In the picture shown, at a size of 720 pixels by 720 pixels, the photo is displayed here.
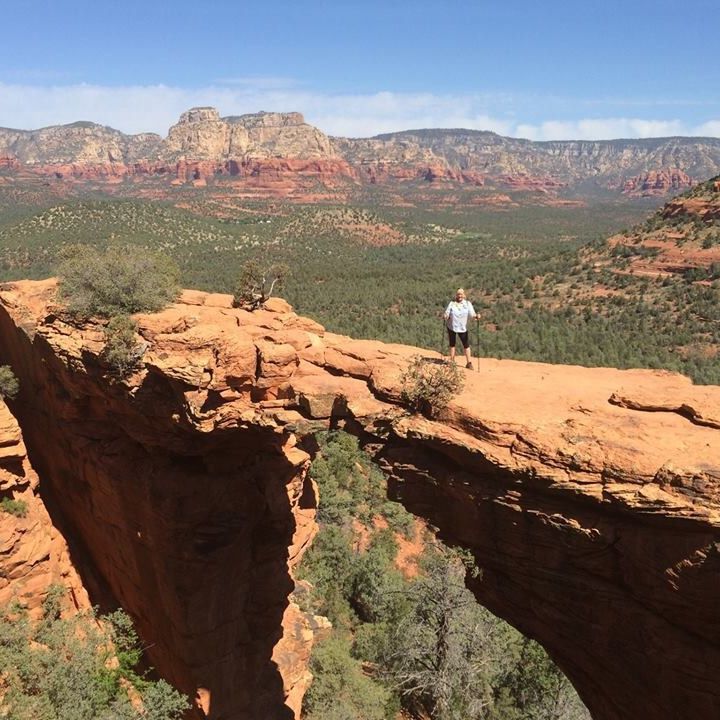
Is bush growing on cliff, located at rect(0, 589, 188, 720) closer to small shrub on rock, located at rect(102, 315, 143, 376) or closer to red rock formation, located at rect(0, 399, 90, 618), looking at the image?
red rock formation, located at rect(0, 399, 90, 618)

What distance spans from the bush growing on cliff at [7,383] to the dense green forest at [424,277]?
20.3 feet

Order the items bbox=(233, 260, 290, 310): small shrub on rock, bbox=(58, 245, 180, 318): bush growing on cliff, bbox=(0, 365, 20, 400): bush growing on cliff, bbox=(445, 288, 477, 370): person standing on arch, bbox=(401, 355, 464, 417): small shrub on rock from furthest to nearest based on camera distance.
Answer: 1. bbox=(233, 260, 290, 310): small shrub on rock
2. bbox=(0, 365, 20, 400): bush growing on cliff
3. bbox=(58, 245, 180, 318): bush growing on cliff
4. bbox=(445, 288, 477, 370): person standing on arch
5. bbox=(401, 355, 464, 417): small shrub on rock

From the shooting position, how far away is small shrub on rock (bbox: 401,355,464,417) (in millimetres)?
10414

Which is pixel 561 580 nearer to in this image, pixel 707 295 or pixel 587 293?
pixel 707 295

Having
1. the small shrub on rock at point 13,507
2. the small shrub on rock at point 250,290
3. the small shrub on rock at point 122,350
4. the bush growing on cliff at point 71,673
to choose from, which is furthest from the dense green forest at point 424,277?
the bush growing on cliff at point 71,673

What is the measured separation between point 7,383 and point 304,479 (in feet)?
31.3

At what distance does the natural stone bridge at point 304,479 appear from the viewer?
8.11 meters

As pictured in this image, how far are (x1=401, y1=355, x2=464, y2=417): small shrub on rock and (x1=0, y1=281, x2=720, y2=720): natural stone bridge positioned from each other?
0.27m

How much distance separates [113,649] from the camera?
1417cm

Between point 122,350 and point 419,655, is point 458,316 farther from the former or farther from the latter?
point 419,655

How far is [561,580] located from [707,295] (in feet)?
179

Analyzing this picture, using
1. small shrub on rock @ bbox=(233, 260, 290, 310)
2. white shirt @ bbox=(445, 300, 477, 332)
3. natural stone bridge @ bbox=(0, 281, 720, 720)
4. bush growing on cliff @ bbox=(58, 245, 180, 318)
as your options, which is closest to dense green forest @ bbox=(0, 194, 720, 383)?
white shirt @ bbox=(445, 300, 477, 332)

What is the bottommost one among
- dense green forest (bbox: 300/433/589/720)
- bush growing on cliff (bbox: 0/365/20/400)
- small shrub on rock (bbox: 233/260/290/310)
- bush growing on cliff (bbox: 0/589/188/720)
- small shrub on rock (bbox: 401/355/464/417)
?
dense green forest (bbox: 300/433/589/720)

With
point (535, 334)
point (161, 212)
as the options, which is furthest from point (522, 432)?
point (161, 212)
